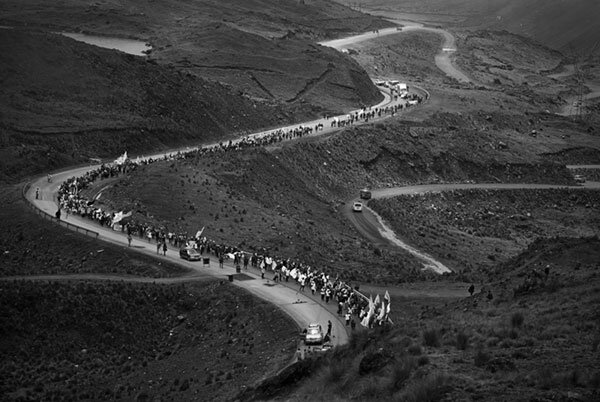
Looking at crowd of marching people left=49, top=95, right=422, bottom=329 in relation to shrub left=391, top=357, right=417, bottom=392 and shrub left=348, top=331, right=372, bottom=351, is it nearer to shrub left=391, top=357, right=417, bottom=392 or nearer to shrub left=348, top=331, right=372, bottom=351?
shrub left=348, top=331, right=372, bottom=351

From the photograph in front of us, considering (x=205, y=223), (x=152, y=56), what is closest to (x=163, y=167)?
(x=205, y=223)

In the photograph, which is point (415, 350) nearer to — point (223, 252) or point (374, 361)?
point (374, 361)

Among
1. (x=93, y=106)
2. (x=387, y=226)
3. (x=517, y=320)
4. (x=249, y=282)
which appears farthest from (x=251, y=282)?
(x=93, y=106)

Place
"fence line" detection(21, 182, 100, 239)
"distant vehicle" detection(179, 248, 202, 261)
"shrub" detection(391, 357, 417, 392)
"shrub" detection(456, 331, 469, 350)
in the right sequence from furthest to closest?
"fence line" detection(21, 182, 100, 239)
"distant vehicle" detection(179, 248, 202, 261)
"shrub" detection(456, 331, 469, 350)
"shrub" detection(391, 357, 417, 392)

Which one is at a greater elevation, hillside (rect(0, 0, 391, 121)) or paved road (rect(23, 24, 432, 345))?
paved road (rect(23, 24, 432, 345))

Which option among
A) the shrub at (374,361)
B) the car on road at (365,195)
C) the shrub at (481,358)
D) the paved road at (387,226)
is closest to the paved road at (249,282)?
the shrub at (374,361)

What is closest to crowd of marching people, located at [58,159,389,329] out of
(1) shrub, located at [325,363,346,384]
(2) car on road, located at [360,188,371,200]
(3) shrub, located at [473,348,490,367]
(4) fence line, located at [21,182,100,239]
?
(4) fence line, located at [21,182,100,239]

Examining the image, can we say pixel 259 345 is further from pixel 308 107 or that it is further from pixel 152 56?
pixel 152 56
